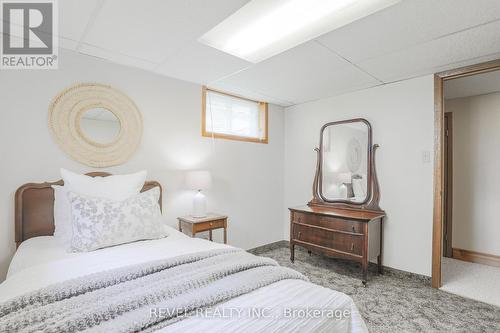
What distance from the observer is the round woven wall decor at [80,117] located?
223 centimetres

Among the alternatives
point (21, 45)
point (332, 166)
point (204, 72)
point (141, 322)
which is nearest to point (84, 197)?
point (141, 322)

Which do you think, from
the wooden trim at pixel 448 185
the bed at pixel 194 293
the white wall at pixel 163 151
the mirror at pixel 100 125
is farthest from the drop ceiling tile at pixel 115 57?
the wooden trim at pixel 448 185

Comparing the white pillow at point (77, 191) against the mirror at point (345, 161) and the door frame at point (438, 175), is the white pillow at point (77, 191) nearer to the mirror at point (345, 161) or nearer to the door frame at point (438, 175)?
the mirror at point (345, 161)

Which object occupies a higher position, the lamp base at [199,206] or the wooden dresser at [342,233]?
the lamp base at [199,206]

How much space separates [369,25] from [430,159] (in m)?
1.71

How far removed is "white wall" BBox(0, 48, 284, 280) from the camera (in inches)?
79.6

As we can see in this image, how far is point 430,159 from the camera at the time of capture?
8.86ft

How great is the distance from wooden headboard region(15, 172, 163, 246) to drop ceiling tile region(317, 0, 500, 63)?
263 centimetres

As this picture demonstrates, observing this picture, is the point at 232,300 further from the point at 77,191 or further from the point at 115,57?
the point at 115,57

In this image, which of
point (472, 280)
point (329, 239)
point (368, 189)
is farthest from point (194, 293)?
point (472, 280)

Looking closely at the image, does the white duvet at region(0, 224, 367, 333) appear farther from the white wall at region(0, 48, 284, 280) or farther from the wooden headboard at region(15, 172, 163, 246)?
the white wall at region(0, 48, 284, 280)

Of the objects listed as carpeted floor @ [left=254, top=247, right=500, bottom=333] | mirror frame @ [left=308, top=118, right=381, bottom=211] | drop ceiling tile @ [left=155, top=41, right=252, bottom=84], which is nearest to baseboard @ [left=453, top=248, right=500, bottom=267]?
carpeted floor @ [left=254, top=247, right=500, bottom=333]

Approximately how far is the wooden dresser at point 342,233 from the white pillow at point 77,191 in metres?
2.10

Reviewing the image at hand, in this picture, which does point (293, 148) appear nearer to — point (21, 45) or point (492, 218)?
point (492, 218)
